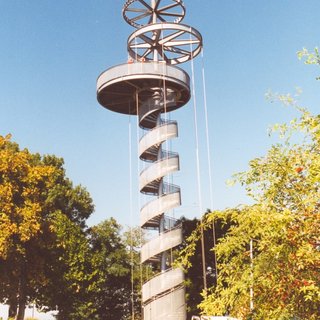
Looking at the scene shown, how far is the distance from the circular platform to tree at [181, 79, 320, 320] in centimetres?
2228

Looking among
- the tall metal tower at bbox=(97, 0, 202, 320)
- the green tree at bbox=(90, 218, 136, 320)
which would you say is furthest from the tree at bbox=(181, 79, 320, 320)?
the green tree at bbox=(90, 218, 136, 320)

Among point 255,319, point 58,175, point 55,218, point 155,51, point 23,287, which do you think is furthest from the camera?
point 58,175

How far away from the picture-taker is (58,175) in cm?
3944

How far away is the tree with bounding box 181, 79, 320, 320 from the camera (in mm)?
5375

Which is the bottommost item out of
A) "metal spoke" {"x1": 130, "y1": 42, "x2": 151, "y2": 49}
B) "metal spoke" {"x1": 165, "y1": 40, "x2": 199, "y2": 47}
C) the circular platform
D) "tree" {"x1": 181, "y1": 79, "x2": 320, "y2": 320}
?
"tree" {"x1": 181, "y1": 79, "x2": 320, "y2": 320}

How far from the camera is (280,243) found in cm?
565

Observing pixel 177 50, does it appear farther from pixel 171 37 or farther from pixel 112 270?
pixel 112 270

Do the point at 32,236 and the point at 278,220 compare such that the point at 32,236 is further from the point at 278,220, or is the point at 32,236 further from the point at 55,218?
the point at 278,220

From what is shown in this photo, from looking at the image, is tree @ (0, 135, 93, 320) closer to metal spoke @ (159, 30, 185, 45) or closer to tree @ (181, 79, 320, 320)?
metal spoke @ (159, 30, 185, 45)

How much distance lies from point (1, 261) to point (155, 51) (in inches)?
676

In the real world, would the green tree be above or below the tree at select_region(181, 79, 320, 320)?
above

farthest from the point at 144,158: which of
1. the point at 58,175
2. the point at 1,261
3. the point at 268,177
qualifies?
the point at 268,177

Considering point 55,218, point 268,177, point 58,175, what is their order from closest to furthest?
point 268,177 → point 55,218 → point 58,175

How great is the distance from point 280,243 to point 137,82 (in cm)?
2516
